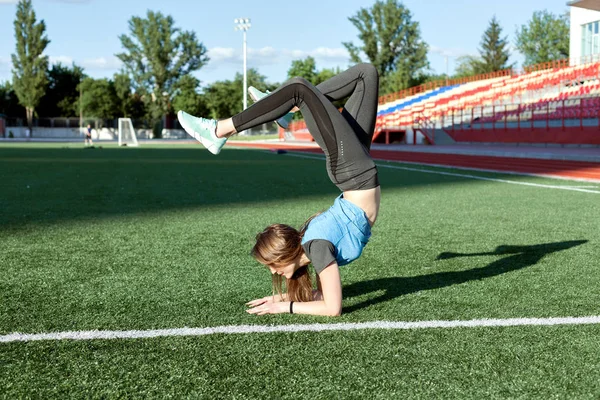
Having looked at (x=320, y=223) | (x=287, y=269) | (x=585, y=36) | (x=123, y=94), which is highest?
(x=585, y=36)

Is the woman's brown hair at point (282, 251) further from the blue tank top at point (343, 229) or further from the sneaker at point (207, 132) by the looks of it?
the sneaker at point (207, 132)

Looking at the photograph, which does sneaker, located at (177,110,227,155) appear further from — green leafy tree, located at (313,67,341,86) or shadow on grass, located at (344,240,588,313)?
green leafy tree, located at (313,67,341,86)

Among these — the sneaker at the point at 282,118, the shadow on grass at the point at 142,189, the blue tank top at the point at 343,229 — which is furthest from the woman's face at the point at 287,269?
the shadow on grass at the point at 142,189

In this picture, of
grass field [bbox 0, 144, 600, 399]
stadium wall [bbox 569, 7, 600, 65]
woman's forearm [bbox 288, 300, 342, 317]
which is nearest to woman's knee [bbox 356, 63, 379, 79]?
grass field [bbox 0, 144, 600, 399]

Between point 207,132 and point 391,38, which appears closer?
point 207,132

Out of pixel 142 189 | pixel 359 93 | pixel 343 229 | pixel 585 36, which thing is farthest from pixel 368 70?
pixel 585 36

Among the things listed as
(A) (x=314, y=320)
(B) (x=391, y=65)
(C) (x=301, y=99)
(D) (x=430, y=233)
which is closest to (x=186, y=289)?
(A) (x=314, y=320)

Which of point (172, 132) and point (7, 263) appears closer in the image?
point (7, 263)

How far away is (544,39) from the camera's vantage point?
74375mm

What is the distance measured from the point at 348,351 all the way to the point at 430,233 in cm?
343

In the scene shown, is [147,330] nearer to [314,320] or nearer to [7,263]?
[314,320]

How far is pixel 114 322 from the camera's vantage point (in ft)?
10.3

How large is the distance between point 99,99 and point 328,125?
242 feet

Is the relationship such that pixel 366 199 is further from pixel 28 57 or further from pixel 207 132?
pixel 28 57
